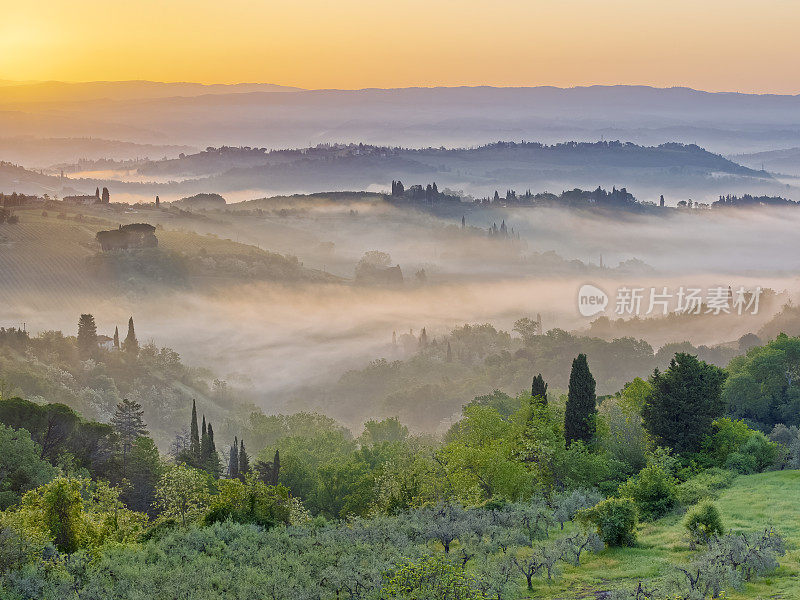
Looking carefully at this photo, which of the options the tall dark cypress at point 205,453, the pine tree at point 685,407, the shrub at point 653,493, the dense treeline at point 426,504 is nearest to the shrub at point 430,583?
the dense treeline at point 426,504

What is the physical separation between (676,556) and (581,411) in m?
38.6

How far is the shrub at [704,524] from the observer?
138 feet

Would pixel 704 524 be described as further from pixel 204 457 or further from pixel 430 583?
pixel 204 457

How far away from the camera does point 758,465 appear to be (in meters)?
67.3

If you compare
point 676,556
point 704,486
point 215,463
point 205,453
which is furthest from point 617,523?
point 205,453

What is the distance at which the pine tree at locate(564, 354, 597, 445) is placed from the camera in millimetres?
79375

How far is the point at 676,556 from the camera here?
41.5 metres

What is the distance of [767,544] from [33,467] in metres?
61.4

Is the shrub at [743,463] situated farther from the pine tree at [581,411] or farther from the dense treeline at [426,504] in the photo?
the pine tree at [581,411]

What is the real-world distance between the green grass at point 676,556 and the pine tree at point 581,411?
24.3 m

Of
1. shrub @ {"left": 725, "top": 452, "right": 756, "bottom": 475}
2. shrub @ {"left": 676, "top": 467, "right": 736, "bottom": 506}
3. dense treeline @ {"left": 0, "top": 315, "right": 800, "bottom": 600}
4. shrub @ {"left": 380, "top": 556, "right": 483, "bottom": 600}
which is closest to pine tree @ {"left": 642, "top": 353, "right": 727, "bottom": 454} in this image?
dense treeline @ {"left": 0, "top": 315, "right": 800, "bottom": 600}

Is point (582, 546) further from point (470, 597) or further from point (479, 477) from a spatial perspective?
point (479, 477)

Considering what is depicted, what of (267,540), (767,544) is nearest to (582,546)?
(767,544)

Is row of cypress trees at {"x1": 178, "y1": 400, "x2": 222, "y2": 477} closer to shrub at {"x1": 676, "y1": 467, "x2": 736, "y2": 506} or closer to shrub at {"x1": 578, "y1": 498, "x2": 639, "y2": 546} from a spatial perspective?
shrub at {"x1": 676, "y1": 467, "x2": 736, "y2": 506}
